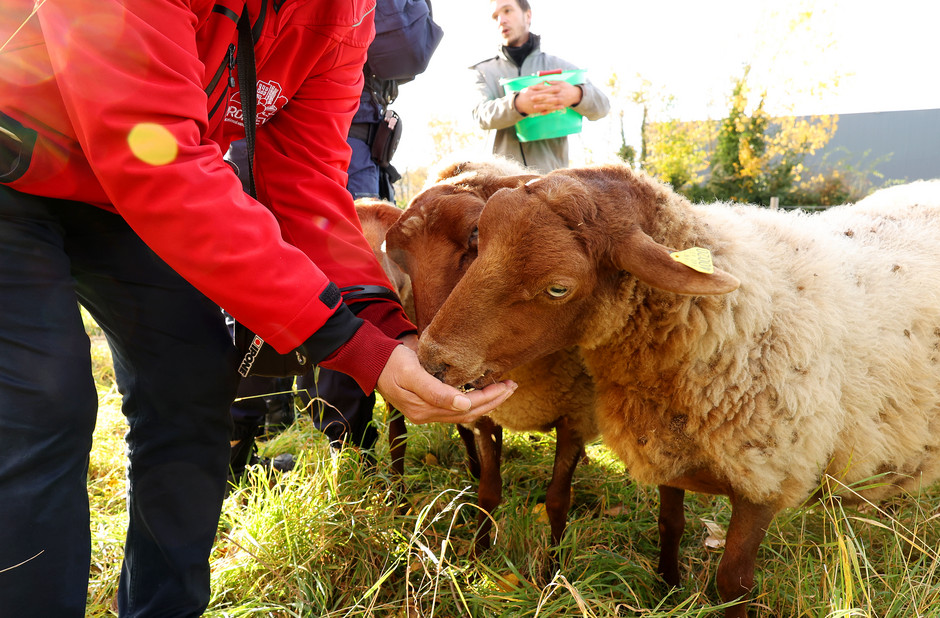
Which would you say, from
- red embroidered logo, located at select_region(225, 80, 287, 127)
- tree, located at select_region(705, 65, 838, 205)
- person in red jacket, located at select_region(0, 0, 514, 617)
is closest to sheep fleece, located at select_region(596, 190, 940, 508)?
person in red jacket, located at select_region(0, 0, 514, 617)

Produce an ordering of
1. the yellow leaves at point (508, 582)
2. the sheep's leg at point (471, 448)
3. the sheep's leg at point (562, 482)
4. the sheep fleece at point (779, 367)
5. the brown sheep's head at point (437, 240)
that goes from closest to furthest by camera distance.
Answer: the sheep fleece at point (779, 367), the yellow leaves at point (508, 582), the brown sheep's head at point (437, 240), the sheep's leg at point (562, 482), the sheep's leg at point (471, 448)

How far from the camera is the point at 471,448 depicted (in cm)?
310

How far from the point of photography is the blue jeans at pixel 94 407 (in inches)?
47.7

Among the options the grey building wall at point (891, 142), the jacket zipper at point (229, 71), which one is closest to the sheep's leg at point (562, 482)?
the jacket zipper at point (229, 71)

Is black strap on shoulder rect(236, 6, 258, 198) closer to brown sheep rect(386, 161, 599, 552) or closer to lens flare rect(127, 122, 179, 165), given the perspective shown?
lens flare rect(127, 122, 179, 165)

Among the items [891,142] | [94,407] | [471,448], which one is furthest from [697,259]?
[891,142]

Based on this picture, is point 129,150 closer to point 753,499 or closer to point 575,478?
point 753,499

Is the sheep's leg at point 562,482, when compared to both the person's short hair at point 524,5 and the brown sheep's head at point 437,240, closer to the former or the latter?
the brown sheep's head at point 437,240

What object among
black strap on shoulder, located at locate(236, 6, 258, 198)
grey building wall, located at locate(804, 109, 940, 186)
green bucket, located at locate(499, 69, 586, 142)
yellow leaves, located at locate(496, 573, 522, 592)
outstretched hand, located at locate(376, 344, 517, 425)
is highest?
black strap on shoulder, located at locate(236, 6, 258, 198)

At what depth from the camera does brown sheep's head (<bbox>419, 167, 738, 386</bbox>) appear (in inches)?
65.6

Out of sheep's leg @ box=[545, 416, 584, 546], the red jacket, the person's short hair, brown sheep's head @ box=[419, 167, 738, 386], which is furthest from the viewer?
the person's short hair

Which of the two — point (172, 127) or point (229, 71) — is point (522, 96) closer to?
point (229, 71)

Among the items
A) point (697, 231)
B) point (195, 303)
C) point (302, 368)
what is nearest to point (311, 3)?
point (195, 303)

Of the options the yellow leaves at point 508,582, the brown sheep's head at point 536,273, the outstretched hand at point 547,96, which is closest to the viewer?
the brown sheep's head at point 536,273
